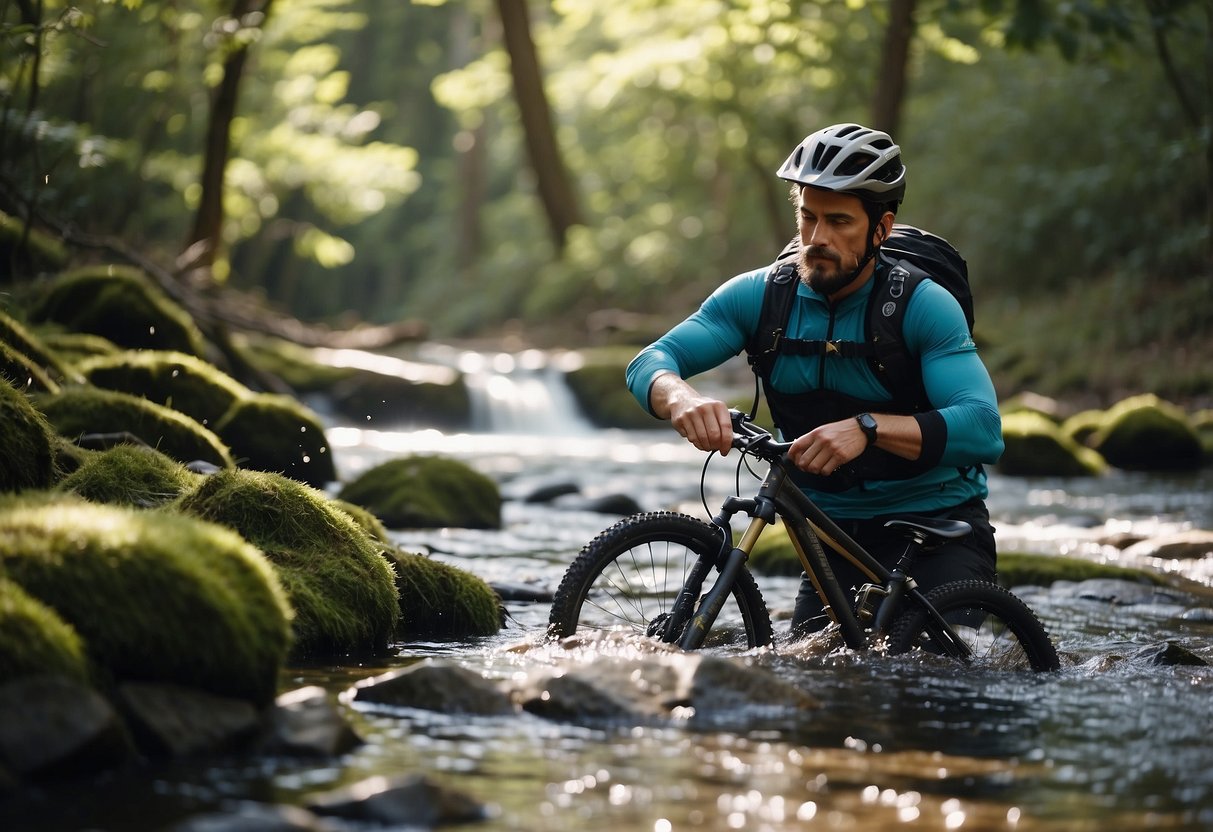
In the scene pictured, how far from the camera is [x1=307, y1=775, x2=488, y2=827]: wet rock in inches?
134

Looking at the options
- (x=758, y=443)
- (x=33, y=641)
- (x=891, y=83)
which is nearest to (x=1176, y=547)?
(x=758, y=443)

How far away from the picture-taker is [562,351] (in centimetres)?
2841

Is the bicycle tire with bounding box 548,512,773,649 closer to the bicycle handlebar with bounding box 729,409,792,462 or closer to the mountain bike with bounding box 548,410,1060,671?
the mountain bike with bounding box 548,410,1060,671

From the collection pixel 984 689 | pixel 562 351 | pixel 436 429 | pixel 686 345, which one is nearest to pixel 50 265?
pixel 436 429

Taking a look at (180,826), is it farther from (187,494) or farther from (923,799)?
(187,494)

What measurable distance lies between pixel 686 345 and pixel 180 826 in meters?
2.74

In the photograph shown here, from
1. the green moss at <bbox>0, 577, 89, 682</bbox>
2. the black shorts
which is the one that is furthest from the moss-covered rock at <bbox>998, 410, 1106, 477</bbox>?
the green moss at <bbox>0, 577, 89, 682</bbox>

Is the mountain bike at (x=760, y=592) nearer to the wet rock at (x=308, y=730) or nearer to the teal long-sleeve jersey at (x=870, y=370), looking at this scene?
the teal long-sleeve jersey at (x=870, y=370)

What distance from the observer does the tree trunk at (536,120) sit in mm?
28250

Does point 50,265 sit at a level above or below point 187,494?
above

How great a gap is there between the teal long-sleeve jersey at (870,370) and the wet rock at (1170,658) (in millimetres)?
977

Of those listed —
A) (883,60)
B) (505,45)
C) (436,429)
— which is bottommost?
(436,429)

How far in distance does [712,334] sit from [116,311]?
26.1ft

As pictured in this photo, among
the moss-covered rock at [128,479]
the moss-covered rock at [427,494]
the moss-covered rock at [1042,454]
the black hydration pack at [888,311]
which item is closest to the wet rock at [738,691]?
the black hydration pack at [888,311]
